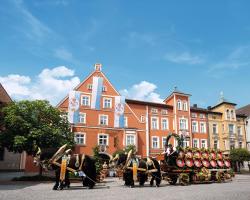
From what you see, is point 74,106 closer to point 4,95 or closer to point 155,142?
point 4,95

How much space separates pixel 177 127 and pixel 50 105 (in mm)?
26805

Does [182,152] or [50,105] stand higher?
[50,105]

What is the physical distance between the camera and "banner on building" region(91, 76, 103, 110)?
39.5m

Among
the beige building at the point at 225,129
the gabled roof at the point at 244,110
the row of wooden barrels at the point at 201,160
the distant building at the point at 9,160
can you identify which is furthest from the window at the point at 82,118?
the gabled roof at the point at 244,110

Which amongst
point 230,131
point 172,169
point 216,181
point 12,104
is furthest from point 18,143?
point 230,131

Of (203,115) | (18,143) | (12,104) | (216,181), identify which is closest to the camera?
(216,181)

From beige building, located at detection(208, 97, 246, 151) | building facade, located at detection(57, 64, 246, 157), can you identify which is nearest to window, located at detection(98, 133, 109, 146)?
building facade, located at detection(57, 64, 246, 157)

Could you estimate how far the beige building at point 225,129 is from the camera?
164ft

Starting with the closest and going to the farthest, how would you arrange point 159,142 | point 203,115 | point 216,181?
1. point 216,181
2. point 159,142
3. point 203,115

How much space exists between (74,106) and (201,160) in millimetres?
22975

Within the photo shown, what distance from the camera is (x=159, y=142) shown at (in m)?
44.0

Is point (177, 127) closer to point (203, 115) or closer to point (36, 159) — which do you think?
point (203, 115)

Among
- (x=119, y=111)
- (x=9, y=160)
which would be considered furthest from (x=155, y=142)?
(x=9, y=160)

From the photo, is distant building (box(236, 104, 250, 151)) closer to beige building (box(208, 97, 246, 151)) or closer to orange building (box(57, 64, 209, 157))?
beige building (box(208, 97, 246, 151))
